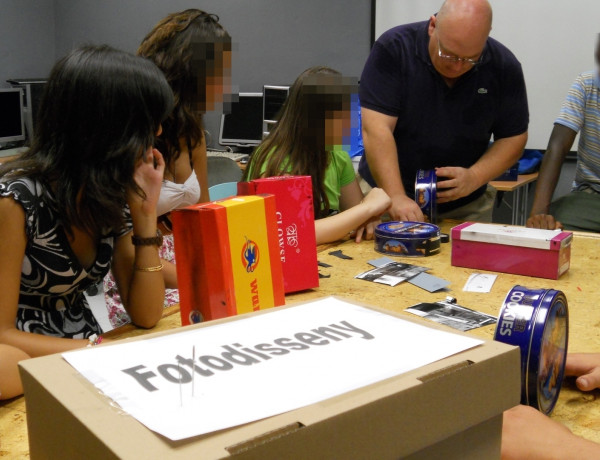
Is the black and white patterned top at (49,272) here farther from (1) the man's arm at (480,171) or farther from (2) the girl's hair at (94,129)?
(1) the man's arm at (480,171)

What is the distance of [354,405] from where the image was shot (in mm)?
513

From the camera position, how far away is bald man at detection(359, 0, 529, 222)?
2.21 meters

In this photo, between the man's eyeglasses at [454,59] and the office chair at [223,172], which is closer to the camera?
the man's eyeglasses at [454,59]

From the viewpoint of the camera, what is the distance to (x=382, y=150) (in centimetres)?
222

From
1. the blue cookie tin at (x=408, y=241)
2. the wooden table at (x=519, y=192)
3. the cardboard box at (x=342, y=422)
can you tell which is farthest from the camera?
the wooden table at (x=519, y=192)

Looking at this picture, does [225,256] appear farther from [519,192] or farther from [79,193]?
[519,192]

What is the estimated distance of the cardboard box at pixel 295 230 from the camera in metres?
1.35

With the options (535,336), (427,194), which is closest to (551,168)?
(427,194)

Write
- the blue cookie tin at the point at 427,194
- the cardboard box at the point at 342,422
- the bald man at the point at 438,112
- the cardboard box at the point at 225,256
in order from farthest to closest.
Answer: the bald man at the point at 438,112 < the blue cookie tin at the point at 427,194 < the cardboard box at the point at 225,256 < the cardboard box at the point at 342,422

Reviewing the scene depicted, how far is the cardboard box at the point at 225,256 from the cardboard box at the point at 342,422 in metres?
0.46

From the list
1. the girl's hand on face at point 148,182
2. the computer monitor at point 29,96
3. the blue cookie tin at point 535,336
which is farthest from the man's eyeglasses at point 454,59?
the computer monitor at point 29,96

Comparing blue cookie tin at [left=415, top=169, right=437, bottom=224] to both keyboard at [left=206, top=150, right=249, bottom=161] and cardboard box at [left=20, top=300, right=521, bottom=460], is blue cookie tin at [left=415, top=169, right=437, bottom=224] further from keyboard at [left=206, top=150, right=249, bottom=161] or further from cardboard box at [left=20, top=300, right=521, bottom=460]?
keyboard at [left=206, top=150, right=249, bottom=161]

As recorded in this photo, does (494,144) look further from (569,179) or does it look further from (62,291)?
(569,179)

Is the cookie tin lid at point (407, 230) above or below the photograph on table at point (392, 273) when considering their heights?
above
